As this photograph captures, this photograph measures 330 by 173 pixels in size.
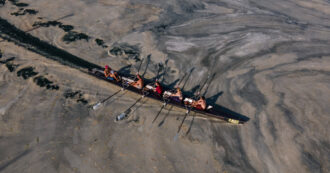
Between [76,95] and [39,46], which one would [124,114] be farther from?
[39,46]

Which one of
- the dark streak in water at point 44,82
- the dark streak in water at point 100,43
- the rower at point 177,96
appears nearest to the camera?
the rower at point 177,96

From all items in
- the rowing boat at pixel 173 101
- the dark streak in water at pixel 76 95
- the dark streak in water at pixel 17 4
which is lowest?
the dark streak in water at pixel 76 95

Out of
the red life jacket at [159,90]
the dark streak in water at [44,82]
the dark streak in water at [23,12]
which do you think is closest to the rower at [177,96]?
the red life jacket at [159,90]

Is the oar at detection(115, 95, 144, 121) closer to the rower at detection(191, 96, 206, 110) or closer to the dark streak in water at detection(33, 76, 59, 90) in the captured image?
the rower at detection(191, 96, 206, 110)

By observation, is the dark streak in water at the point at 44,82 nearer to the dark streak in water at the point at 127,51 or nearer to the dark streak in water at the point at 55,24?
the dark streak in water at the point at 127,51

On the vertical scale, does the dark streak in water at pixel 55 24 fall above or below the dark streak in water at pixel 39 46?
above

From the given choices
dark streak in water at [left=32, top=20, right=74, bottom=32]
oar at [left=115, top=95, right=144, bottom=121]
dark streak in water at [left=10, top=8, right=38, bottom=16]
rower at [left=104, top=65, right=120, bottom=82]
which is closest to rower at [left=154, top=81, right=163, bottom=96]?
oar at [left=115, top=95, right=144, bottom=121]

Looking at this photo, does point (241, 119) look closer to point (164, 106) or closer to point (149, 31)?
point (164, 106)
